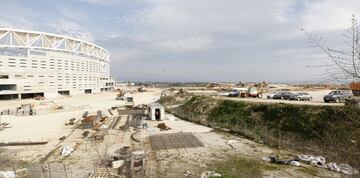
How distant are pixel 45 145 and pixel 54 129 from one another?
8.01m

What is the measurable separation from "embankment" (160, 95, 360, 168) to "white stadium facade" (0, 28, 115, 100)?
189ft

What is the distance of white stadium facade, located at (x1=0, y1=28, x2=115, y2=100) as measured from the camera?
7381cm

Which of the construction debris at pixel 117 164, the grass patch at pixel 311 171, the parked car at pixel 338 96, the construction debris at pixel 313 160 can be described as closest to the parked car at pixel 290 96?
the parked car at pixel 338 96

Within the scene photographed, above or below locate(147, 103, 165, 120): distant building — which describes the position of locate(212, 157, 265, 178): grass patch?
below

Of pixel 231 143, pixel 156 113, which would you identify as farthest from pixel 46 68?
pixel 231 143

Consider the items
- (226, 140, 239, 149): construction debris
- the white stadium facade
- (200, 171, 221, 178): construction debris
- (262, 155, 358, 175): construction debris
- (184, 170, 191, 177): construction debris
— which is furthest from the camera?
the white stadium facade

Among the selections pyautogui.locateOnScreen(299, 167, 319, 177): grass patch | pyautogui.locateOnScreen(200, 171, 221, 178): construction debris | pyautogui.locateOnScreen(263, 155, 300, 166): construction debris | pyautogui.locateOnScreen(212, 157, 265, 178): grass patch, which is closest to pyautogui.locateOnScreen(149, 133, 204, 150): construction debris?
pyautogui.locateOnScreen(212, 157, 265, 178): grass patch

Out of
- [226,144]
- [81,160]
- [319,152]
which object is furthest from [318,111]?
[81,160]

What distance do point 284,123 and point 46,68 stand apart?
76.8 meters

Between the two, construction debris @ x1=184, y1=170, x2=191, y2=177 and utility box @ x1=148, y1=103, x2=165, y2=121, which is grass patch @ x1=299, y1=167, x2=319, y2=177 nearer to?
construction debris @ x1=184, y1=170, x2=191, y2=177

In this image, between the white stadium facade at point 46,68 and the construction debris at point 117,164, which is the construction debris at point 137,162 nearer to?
the construction debris at point 117,164

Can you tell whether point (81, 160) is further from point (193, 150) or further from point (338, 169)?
point (338, 169)

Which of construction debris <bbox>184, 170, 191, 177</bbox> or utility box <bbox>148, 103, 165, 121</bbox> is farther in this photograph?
utility box <bbox>148, 103, 165, 121</bbox>

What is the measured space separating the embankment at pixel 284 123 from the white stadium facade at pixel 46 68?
5747 cm
